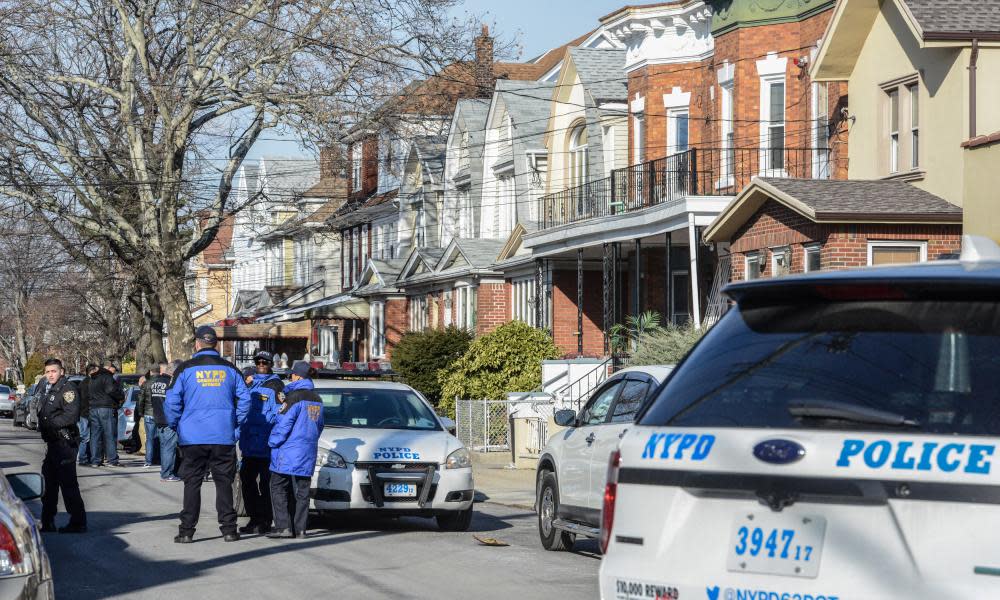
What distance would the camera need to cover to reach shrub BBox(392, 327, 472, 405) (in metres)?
32.8

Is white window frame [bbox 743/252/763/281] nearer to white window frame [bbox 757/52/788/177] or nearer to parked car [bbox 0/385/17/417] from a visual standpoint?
white window frame [bbox 757/52/788/177]

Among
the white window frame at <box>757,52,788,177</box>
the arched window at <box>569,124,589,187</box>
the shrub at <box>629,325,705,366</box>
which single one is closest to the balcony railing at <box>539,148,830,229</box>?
the white window frame at <box>757,52,788,177</box>

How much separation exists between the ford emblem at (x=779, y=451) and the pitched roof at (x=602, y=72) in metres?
30.1

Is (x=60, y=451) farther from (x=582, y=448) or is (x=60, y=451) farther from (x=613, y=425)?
(x=613, y=425)

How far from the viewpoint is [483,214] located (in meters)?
43.0

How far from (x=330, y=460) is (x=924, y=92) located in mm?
13448

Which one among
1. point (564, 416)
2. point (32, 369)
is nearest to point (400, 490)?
point (564, 416)

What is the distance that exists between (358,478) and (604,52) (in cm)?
2429

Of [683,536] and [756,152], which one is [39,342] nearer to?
[756,152]

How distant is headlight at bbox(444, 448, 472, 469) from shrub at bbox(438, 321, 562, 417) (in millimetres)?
15176

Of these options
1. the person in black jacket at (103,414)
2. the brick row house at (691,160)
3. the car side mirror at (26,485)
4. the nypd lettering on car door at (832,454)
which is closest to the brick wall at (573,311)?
the brick row house at (691,160)

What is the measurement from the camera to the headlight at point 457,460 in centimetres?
1409

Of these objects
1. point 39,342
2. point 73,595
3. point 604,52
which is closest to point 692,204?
point 604,52

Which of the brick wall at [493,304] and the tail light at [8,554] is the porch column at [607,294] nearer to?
the brick wall at [493,304]
